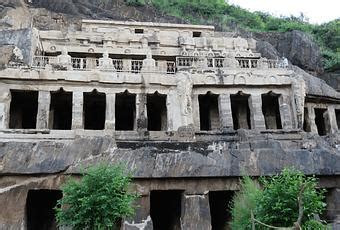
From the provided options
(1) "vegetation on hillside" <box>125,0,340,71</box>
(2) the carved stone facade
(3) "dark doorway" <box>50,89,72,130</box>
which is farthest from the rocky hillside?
(3) "dark doorway" <box>50,89,72,130</box>

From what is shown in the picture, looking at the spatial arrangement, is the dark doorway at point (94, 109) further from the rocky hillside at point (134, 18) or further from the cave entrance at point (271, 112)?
the rocky hillside at point (134, 18)

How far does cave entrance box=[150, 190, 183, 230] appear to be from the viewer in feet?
64.2

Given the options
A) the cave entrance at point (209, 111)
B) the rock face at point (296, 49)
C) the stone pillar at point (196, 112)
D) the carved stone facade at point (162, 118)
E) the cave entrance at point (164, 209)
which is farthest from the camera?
the rock face at point (296, 49)

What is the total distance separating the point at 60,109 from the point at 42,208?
8541 millimetres

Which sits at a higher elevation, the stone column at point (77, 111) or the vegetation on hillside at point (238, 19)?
the vegetation on hillside at point (238, 19)

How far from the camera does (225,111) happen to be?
81.6 ft

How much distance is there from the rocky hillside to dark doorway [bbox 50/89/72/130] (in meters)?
10.2

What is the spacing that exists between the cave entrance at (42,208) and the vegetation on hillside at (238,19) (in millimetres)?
31336

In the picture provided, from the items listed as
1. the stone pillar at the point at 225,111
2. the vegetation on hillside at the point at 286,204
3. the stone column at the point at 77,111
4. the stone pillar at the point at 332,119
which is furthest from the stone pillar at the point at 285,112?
the stone column at the point at 77,111

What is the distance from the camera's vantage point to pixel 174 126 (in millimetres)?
22984

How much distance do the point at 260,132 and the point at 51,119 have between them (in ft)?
40.0

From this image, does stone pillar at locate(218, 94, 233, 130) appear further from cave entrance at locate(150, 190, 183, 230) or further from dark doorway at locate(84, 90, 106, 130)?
dark doorway at locate(84, 90, 106, 130)

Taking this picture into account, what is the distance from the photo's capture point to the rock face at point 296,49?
3859 centimetres

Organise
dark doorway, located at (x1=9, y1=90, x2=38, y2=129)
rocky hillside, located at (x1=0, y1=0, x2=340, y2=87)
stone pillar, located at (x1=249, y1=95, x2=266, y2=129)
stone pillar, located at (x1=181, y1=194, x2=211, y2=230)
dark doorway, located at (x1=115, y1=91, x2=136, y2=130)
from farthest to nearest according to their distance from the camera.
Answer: rocky hillside, located at (x1=0, y1=0, x2=340, y2=87), dark doorway, located at (x1=115, y1=91, x2=136, y2=130), stone pillar, located at (x1=249, y1=95, x2=266, y2=129), dark doorway, located at (x1=9, y1=90, x2=38, y2=129), stone pillar, located at (x1=181, y1=194, x2=211, y2=230)
